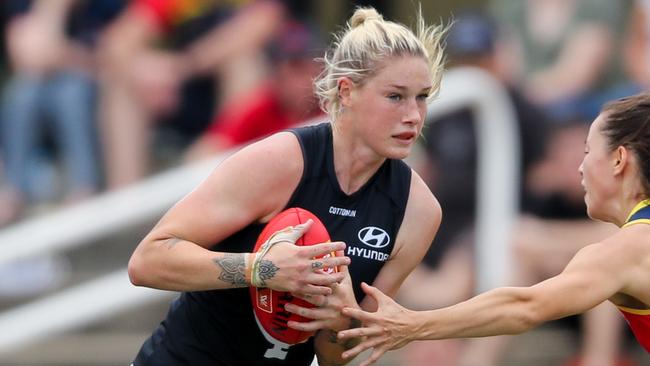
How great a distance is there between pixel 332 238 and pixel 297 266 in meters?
0.28

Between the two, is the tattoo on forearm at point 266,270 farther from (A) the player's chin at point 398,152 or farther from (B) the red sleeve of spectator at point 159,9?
(B) the red sleeve of spectator at point 159,9

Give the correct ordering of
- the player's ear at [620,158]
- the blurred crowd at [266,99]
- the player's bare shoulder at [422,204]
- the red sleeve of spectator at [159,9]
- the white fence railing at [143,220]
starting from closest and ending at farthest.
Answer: the player's ear at [620,158] < the player's bare shoulder at [422,204] < the white fence railing at [143,220] < the blurred crowd at [266,99] < the red sleeve of spectator at [159,9]

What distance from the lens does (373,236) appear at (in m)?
4.65

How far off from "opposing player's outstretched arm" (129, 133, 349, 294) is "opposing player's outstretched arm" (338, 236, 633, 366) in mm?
188

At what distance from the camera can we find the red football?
4465 millimetres

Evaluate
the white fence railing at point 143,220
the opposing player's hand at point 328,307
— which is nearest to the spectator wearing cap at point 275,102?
the white fence railing at point 143,220

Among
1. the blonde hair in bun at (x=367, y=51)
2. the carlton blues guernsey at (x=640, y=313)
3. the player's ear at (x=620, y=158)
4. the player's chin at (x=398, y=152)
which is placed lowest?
the carlton blues guernsey at (x=640, y=313)

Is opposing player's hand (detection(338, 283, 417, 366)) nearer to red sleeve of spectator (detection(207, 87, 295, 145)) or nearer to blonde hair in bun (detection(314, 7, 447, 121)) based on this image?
blonde hair in bun (detection(314, 7, 447, 121))

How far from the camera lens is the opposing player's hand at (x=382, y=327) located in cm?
435

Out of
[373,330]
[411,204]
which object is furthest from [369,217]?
[373,330]

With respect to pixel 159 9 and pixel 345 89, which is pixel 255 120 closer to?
pixel 159 9

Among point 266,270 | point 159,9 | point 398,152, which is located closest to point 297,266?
point 266,270

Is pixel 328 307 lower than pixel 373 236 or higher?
lower

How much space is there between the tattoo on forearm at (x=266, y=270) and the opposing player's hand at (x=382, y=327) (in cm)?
26
